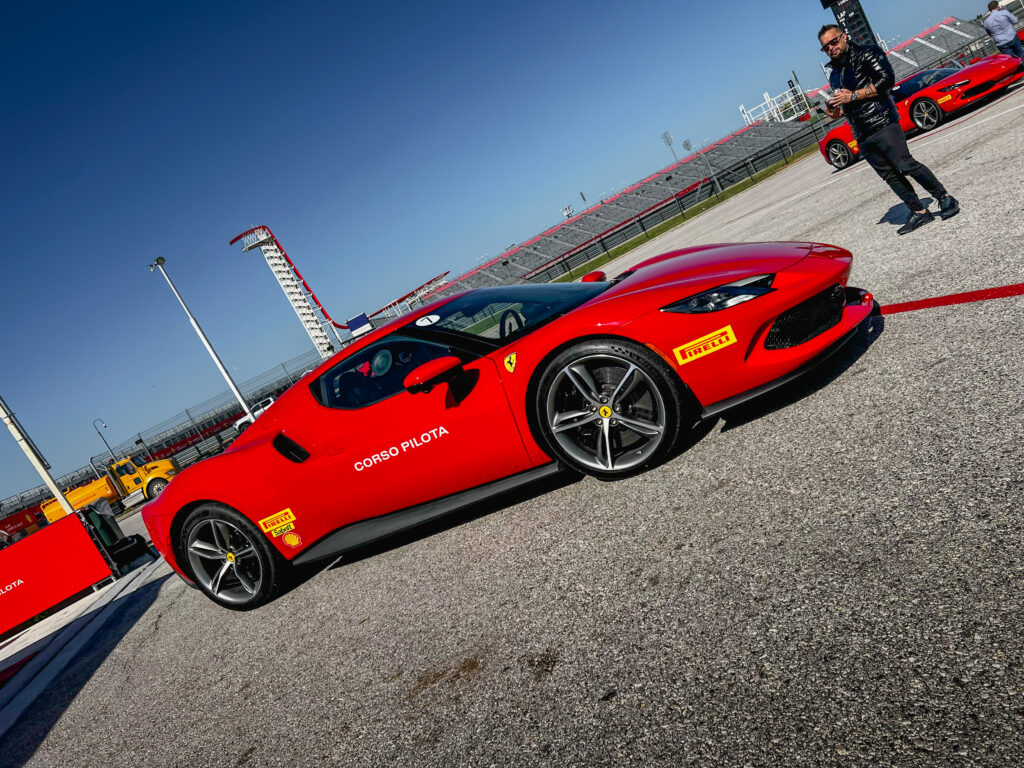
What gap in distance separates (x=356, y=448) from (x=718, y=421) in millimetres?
2092

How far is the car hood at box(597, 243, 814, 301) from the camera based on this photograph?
3576 mm

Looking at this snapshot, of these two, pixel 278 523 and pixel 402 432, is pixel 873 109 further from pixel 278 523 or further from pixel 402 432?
pixel 278 523

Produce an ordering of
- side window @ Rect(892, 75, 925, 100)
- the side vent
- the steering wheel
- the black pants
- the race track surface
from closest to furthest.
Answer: the race track surface → the steering wheel → the side vent → the black pants → side window @ Rect(892, 75, 925, 100)

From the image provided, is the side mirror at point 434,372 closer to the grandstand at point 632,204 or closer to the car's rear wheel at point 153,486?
the car's rear wheel at point 153,486

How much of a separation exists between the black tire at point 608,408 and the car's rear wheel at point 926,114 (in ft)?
41.8

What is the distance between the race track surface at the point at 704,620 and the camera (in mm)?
1797

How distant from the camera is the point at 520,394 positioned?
3631 mm

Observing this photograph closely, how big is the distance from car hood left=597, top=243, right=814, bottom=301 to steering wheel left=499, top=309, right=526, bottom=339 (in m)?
0.48

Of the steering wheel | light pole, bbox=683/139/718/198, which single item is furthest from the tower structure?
the steering wheel

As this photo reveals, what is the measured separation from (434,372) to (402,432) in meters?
0.53

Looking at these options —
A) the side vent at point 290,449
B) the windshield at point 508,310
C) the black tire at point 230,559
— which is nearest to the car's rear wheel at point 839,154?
the windshield at point 508,310

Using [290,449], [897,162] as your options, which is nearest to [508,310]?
[290,449]

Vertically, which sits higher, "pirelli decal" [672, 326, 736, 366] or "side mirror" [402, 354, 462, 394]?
"side mirror" [402, 354, 462, 394]

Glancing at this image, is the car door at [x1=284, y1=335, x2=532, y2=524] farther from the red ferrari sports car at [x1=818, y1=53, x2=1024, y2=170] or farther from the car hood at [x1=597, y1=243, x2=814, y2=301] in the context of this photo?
the red ferrari sports car at [x1=818, y1=53, x2=1024, y2=170]
